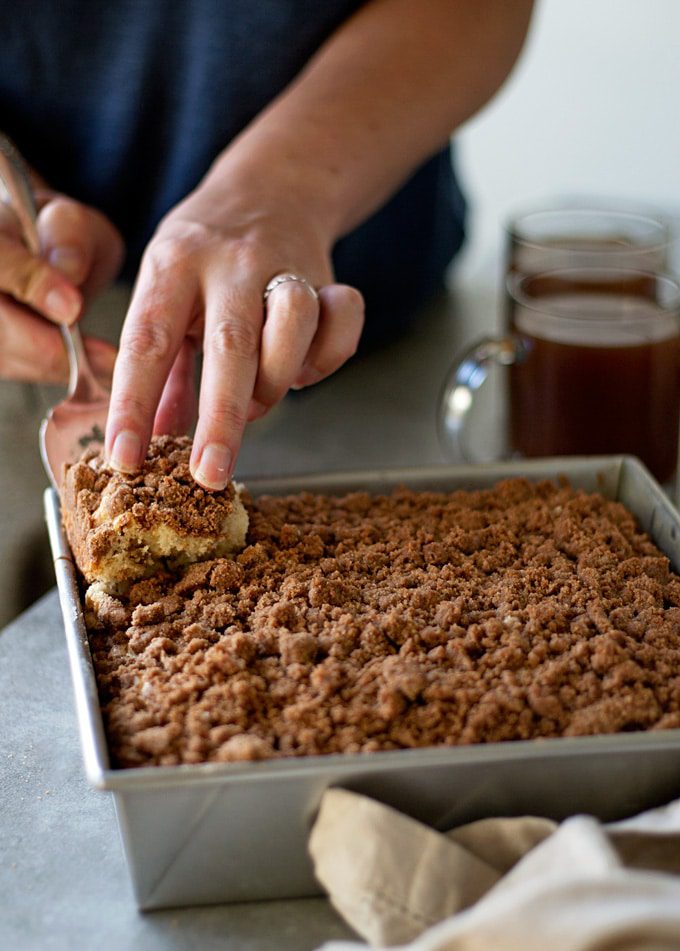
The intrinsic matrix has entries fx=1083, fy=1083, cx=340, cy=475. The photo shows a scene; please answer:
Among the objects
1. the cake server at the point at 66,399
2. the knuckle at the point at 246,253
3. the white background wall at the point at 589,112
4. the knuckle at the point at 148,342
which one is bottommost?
the white background wall at the point at 589,112

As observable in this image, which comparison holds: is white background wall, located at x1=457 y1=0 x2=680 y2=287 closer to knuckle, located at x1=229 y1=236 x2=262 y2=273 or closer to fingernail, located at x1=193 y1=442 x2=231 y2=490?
knuckle, located at x1=229 y1=236 x2=262 y2=273

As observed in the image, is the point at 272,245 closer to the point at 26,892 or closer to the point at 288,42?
the point at 288,42

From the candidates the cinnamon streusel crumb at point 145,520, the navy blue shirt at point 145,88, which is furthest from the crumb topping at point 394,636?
the navy blue shirt at point 145,88

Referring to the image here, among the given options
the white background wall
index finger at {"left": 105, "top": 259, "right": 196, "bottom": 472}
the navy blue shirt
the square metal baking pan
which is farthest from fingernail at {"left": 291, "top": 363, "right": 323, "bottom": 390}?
the white background wall

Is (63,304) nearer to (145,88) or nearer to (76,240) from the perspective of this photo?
(76,240)

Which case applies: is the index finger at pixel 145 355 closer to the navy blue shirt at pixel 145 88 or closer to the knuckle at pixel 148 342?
the knuckle at pixel 148 342

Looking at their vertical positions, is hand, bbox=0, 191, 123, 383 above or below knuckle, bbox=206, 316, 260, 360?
below

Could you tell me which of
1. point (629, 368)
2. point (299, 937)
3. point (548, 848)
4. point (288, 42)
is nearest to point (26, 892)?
point (299, 937)
